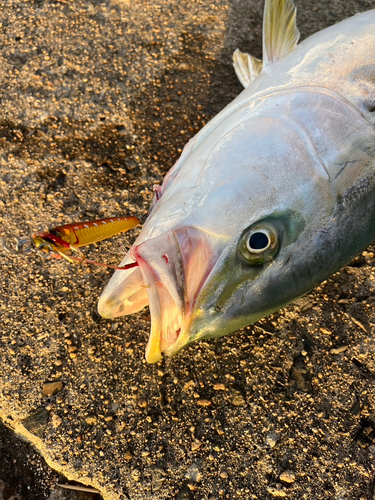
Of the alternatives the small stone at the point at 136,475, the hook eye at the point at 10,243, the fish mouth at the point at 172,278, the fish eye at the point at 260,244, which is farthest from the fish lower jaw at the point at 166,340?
the hook eye at the point at 10,243

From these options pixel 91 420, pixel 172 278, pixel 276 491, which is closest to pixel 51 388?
pixel 91 420

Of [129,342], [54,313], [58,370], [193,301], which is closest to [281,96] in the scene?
[193,301]

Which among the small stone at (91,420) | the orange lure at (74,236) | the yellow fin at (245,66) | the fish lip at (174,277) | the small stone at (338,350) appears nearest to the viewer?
the fish lip at (174,277)

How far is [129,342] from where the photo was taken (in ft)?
7.88

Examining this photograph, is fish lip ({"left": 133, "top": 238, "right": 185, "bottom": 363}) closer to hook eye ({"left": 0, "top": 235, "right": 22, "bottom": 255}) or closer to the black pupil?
A: the black pupil

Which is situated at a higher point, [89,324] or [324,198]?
[324,198]

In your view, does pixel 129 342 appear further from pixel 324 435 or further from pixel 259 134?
pixel 259 134

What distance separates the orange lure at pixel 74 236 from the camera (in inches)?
66.2

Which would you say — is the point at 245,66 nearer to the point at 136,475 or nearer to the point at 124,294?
the point at 124,294

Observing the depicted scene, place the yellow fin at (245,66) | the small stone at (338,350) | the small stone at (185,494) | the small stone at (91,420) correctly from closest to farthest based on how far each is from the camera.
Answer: the small stone at (185,494) → the small stone at (91,420) → the small stone at (338,350) → the yellow fin at (245,66)

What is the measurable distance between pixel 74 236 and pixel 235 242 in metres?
0.69

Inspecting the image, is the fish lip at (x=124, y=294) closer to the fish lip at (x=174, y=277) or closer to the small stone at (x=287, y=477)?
the fish lip at (x=174, y=277)

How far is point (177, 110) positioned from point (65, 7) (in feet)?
4.24

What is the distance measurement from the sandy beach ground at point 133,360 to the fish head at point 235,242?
70cm
